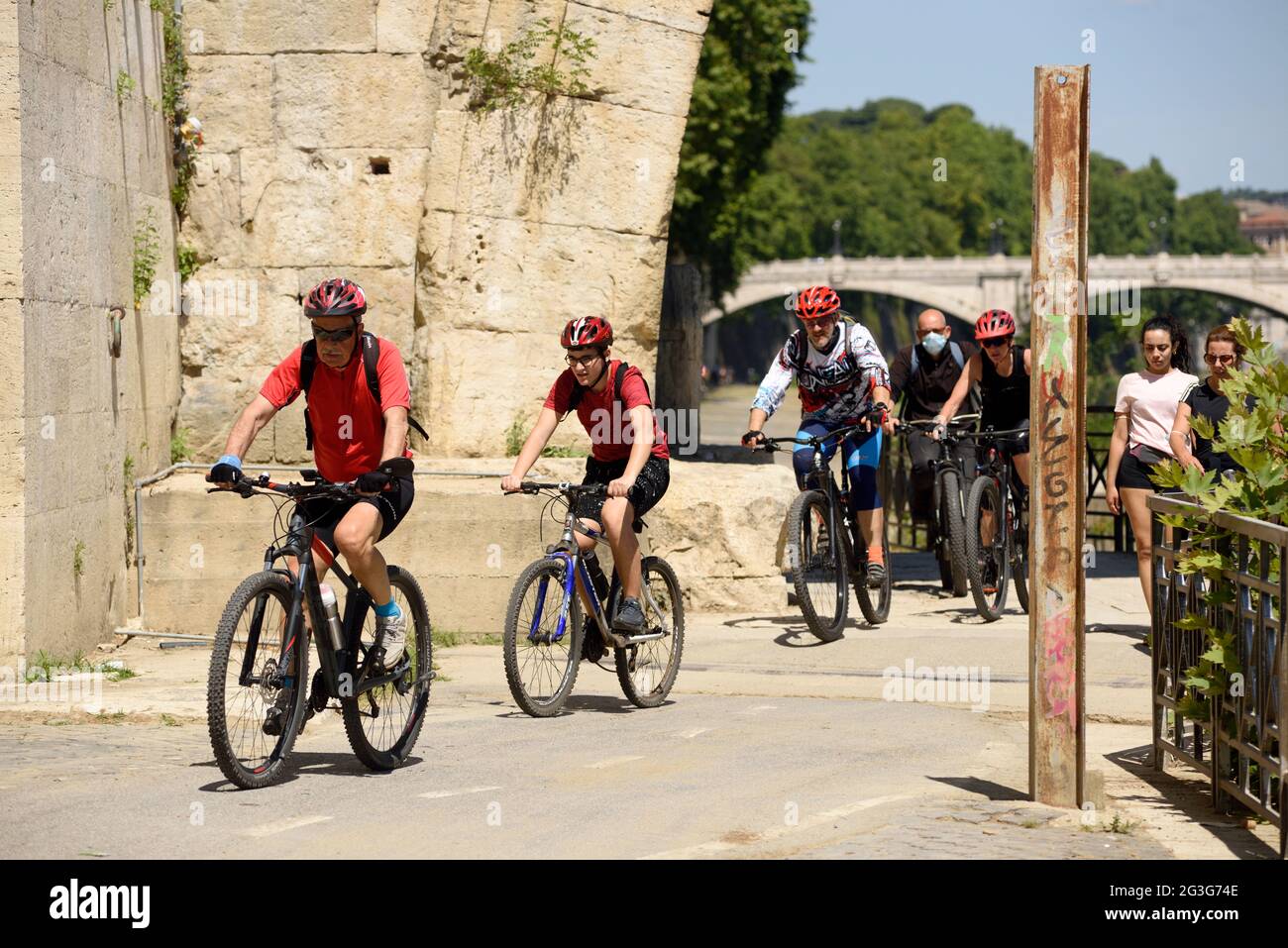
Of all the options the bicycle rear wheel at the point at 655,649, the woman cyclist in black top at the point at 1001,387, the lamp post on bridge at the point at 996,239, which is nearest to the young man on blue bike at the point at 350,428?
the bicycle rear wheel at the point at 655,649

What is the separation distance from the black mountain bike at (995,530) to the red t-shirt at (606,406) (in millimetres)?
3516

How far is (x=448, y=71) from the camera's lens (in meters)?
11.7

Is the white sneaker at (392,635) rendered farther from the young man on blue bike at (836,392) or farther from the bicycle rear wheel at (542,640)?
the young man on blue bike at (836,392)

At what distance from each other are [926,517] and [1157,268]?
90834mm

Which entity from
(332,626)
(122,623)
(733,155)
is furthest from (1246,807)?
(733,155)

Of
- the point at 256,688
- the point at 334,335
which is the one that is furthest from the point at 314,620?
the point at 334,335

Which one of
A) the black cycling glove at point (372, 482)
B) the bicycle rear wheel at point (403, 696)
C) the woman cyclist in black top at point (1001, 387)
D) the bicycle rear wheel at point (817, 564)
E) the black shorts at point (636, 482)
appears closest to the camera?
the black cycling glove at point (372, 482)

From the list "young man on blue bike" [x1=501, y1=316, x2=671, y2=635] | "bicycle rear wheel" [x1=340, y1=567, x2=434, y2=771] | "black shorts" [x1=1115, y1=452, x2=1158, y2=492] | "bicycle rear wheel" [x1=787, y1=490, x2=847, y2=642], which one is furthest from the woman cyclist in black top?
"bicycle rear wheel" [x1=340, y1=567, x2=434, y2=771]

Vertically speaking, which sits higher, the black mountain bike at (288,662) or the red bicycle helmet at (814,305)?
the red bicycle helmet at (814,305)

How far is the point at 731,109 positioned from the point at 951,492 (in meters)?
33.5

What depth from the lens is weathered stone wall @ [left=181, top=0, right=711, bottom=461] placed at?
1150 cm

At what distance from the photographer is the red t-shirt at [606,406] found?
26.8 feet

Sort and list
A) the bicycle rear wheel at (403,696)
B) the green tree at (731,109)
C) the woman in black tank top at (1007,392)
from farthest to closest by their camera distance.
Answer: the green tree at (731,109) → the woman in black tank top at (1007,392) → the bicycle rear wheel at (403,696)

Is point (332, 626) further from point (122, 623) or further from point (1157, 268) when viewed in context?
point (1157, 268)
